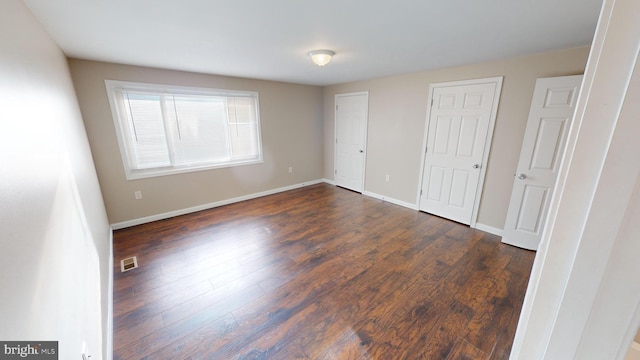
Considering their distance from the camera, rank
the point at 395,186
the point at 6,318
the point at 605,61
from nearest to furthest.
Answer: the point at 605,61 → the point at 6,318 → the point at 395,186

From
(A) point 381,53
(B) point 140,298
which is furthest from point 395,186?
(B) point 140,298

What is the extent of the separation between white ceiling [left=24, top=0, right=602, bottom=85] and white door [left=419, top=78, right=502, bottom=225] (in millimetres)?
495

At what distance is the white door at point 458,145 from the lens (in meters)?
3.09

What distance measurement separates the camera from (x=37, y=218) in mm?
879

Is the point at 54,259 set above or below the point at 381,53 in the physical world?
below

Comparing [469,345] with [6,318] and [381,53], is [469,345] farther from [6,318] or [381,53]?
[381,53]

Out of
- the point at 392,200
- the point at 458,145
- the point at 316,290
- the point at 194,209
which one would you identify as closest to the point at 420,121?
the point at 458,145

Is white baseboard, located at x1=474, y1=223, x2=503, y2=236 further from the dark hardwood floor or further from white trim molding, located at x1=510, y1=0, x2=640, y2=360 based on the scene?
white trim molding, located at x1=510, y1=0, x2=640, y2=360

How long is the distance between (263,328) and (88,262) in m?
1.26

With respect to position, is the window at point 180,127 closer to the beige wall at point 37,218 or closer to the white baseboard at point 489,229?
the beige wall at point 37,218

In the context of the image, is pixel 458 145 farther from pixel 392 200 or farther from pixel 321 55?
pixel 321 55

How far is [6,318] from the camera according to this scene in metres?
0.59

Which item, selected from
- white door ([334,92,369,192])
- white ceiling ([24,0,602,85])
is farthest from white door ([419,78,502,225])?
white door ([334,92,369,192])

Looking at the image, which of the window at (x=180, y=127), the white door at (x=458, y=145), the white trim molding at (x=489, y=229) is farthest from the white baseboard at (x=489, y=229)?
the window at (x=180, y=127)
